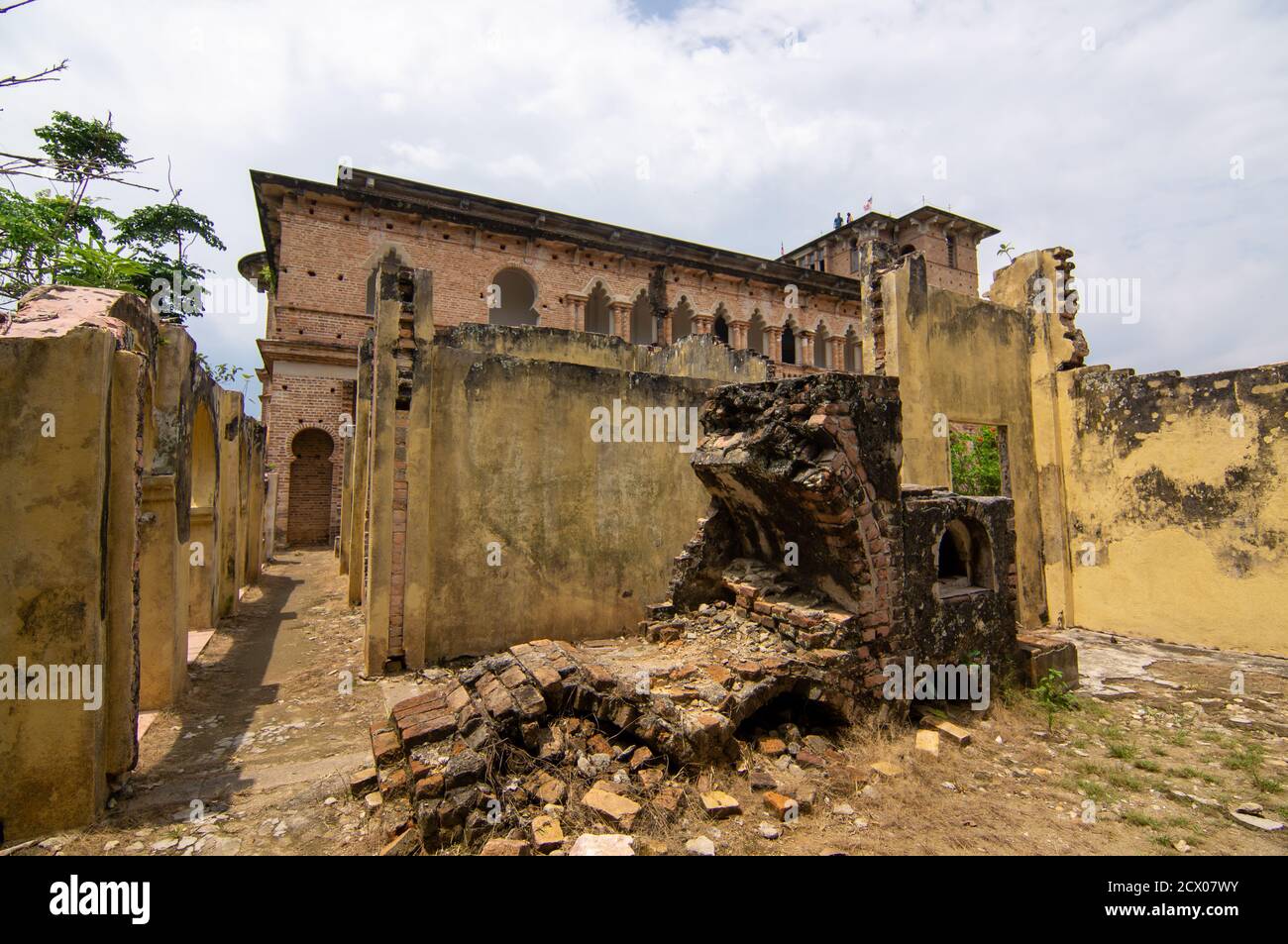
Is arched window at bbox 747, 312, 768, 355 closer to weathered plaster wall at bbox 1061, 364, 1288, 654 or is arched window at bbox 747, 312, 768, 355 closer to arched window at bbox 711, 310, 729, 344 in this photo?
arched window at bbox 711, 310, 729, 344

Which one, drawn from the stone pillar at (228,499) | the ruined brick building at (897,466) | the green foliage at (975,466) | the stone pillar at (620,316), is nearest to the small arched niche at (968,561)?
the ruined brick building at (897,466)

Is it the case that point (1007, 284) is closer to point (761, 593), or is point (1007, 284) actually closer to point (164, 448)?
point (761, 593)

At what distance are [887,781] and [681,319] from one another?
19.3 meters

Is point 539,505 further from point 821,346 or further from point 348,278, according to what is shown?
point 821,346

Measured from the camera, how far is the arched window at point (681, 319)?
21.1 m

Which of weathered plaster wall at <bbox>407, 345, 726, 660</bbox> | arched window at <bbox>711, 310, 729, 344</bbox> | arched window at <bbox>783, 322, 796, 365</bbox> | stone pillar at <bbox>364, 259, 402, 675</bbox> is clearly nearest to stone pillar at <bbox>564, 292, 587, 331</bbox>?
arched window at <bbox>711, 310, 729, 344</bbox>

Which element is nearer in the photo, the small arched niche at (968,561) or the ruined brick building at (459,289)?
the small arched niche at (968,561)

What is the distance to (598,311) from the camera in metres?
21.3

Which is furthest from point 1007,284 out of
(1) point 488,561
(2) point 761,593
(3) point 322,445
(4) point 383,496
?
(3) point 322,445

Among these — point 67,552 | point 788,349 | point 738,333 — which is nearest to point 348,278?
point 738,333

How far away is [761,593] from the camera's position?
5.41 meters

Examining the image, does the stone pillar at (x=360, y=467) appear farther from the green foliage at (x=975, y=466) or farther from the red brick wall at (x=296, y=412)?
the green foliage at (x=975, y=466)

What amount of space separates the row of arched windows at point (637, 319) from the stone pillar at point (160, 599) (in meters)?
12.7

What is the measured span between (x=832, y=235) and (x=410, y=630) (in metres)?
29.9
